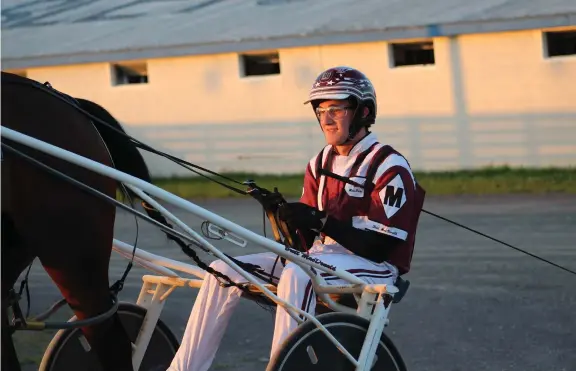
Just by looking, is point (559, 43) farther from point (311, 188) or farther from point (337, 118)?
point (337, 118)

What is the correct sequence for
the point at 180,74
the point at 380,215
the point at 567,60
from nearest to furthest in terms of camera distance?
the point at 380,215
the point at 567,60
the point at 180,74

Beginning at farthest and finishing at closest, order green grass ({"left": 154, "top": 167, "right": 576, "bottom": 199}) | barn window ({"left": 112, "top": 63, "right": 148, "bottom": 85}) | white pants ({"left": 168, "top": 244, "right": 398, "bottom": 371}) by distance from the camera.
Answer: barn window ({"left": 112, "top": 63, "right": 148, "bottom": 85})
green grass ({"left": 154, "top": 167, "right": 576, "bottom": 199})
white pants ({"left": 168, "top": 244, "right": 398, "bottom": 371})

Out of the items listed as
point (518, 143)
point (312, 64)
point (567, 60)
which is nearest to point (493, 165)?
point (518, 143)

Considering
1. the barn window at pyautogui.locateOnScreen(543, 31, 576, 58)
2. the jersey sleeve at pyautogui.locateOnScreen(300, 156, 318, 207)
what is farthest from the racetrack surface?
the barn window at pyautogui.locateOnScreen(543, 31, 576, 58)

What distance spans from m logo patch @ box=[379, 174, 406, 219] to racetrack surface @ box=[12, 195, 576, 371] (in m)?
1.83

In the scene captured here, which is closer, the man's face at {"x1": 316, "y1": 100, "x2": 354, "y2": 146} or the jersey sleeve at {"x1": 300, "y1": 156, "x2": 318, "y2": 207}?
the man's face at {"x1": 316, "y1": 100, "x2": 354, "y2": 146}

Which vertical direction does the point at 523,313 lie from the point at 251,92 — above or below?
below

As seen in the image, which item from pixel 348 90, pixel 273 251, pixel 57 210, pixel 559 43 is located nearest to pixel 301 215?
pixel 273 251

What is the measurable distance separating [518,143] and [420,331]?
10.2 metres

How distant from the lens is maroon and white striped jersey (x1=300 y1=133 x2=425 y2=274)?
475 cm

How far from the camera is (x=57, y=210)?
13.9 ft

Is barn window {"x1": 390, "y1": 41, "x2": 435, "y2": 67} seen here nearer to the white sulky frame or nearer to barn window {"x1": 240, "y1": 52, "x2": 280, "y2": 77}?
barn window {"x1": 240, "y1": 52, "x2": 280, "y2": 77}

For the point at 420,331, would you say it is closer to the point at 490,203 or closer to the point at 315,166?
the point at 315,166

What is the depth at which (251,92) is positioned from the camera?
1914cm
